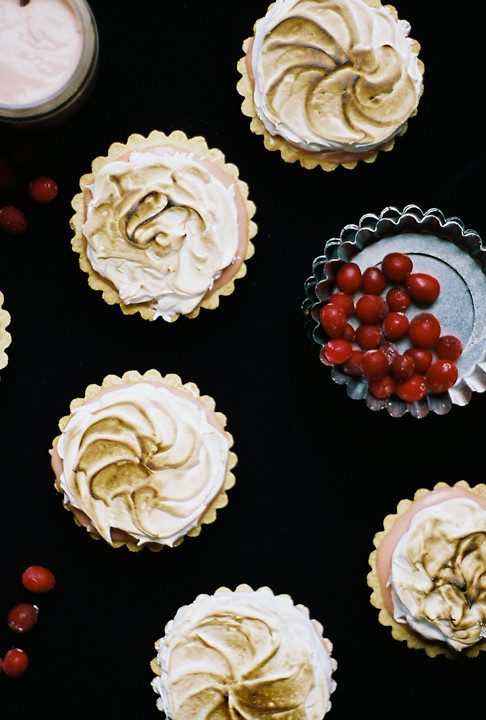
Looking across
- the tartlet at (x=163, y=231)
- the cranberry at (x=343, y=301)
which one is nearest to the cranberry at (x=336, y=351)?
the cranberry at (x=343, y=301)

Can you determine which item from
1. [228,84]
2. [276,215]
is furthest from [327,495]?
[228,84]

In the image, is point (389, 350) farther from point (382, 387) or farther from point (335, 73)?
point (335, 73)

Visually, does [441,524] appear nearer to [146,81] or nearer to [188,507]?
[188,507]

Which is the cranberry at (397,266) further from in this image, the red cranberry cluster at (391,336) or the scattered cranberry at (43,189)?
the scattered cranberry at (43,189)

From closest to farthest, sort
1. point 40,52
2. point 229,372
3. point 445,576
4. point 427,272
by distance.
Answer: point 40,52, point 445,576, point 427,272, point 229,372

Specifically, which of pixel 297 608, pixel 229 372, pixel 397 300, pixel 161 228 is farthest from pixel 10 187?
pixel 297 608

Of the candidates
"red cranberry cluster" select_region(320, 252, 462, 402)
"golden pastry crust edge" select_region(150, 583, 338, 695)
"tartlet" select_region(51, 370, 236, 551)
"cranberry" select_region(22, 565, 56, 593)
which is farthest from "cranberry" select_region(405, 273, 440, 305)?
"cranberry" select_region(22, 565, 56, 593)

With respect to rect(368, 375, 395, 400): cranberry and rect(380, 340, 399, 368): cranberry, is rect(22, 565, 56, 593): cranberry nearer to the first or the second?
rect(368, 375, 395, 400): cranberry
